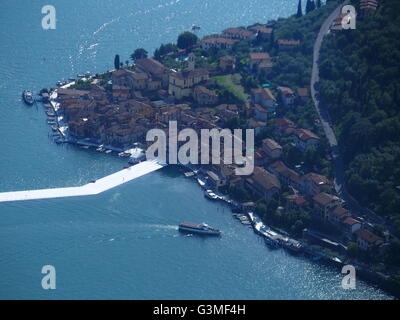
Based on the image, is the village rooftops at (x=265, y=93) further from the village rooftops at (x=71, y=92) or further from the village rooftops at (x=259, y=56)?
the village rooftops at (x=71, y=92)

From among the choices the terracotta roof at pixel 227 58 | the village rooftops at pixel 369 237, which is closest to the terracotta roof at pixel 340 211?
the village rooftops at pixel 369 237

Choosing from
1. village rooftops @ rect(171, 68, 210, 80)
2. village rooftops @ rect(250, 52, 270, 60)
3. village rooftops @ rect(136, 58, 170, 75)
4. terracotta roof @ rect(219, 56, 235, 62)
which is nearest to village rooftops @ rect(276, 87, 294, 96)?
village rooftops @ rect(250, 52, 270, 60)

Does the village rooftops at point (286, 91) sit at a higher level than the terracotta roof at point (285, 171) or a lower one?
higher

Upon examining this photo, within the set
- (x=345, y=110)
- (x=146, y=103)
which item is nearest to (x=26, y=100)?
(x=146, y=103)

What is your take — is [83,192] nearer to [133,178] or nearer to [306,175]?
[133,178]

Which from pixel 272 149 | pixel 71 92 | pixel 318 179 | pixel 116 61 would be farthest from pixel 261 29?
pixel 318 179
